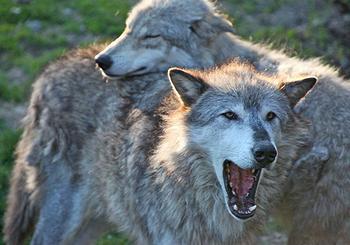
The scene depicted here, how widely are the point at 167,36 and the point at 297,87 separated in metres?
1.92

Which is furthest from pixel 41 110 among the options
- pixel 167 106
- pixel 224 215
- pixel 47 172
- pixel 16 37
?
pixel 16 37

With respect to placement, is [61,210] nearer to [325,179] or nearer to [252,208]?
[252,208]

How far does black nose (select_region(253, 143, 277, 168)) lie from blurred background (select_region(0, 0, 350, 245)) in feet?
12.1

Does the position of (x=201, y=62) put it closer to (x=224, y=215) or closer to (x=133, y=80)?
(x=133, y=80)

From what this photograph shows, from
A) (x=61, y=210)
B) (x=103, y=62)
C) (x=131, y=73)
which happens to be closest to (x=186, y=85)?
(x=103, y=62)

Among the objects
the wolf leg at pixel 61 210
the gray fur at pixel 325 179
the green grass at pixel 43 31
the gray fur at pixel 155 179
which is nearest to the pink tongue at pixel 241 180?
the gray fur at pixel 155 179

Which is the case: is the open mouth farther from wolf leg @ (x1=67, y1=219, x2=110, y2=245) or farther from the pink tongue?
wolf leg @ (x1=67, y1=219, x2=110, y2=245)

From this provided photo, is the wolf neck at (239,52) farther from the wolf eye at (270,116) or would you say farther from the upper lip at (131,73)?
the wolf eye at (270,116)

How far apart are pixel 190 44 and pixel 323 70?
3.74ft

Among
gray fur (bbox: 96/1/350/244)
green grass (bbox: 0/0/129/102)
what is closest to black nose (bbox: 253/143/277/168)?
gray fur (bbox: 96/1/350/244)

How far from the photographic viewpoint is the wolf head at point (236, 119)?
4766 millimetres

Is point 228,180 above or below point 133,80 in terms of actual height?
above

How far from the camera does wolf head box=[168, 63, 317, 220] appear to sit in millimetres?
4766

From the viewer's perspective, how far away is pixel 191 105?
5086 millimetres
